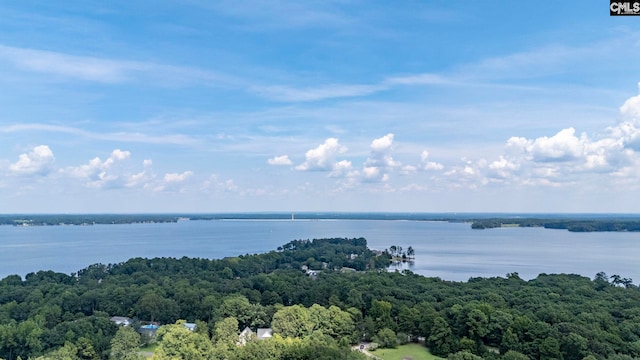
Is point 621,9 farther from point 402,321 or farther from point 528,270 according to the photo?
point 528,270

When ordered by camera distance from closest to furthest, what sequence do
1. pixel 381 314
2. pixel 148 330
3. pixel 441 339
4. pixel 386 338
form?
pixel 441 339
pixel 386 338
pixel 148 330
pixel 381 314

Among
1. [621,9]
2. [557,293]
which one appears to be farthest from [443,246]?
[621,9]

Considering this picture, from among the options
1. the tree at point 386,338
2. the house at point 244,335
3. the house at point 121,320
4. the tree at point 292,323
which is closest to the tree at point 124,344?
the house at point 244,335

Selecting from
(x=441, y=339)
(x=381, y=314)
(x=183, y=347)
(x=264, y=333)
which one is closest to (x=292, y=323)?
(x=264, y=333)

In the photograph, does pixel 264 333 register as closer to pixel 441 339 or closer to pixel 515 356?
pixel 441 339

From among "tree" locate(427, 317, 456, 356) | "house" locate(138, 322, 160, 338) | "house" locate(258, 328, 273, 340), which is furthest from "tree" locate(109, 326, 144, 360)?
"tree" locate(427, 317, 456, 356)
